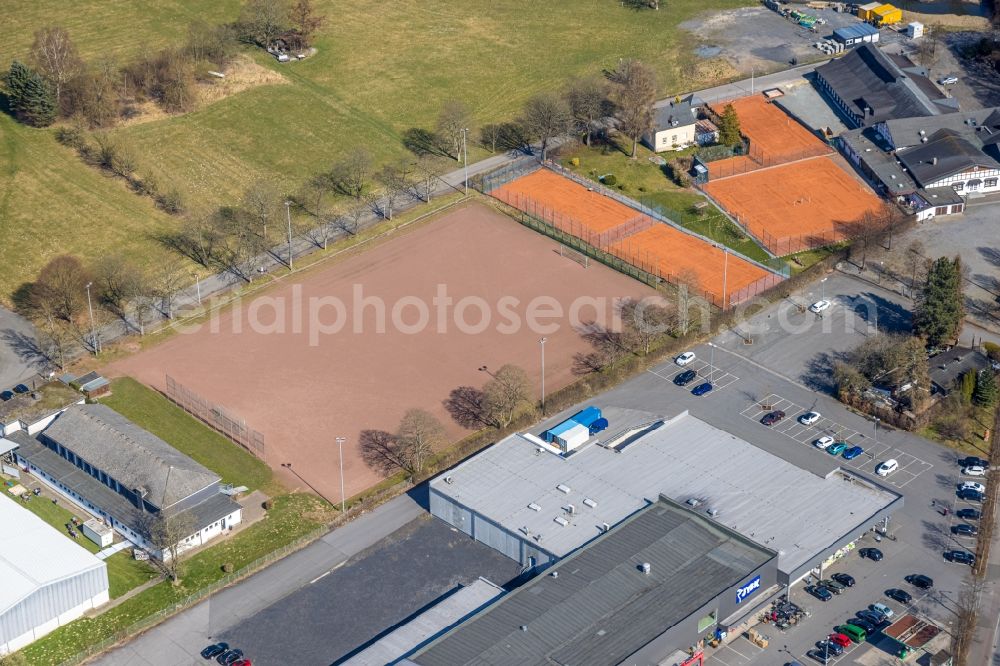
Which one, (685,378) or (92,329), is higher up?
(92,329)

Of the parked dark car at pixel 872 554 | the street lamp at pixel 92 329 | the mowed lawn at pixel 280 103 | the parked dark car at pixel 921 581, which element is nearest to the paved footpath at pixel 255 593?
the parked dark car at pixel 872 554

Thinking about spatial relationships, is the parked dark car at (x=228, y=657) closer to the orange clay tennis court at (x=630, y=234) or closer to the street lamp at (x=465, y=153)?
the orange clay tennis court at (x=630, y=234)

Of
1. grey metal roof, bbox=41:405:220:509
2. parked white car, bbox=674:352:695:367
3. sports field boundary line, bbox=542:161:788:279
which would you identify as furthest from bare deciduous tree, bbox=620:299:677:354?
grey metal roof, bbox=41:405:220:509

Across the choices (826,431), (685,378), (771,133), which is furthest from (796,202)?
(826,431)

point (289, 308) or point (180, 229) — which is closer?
point (289, 308)

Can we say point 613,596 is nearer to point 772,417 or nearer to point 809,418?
point 772,417

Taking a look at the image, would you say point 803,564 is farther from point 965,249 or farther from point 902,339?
point 965,249

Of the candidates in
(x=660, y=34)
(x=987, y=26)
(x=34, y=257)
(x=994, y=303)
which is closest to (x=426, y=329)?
(x=34, y=257)
